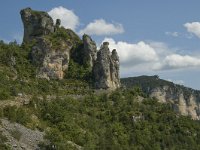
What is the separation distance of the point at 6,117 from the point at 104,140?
18.8 metres

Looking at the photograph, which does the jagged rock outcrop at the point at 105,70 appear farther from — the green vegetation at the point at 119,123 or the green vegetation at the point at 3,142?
the green vegetation at the point at 3,142

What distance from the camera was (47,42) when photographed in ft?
435

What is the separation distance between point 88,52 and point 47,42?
11043 millimetres

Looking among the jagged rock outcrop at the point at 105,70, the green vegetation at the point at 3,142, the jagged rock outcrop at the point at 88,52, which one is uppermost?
the jagged rock outcrop at the point at 88,52

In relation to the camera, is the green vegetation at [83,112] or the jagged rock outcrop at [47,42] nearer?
the green vegetation at [83,112]

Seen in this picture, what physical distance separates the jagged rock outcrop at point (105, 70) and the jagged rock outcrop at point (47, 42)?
315 inches

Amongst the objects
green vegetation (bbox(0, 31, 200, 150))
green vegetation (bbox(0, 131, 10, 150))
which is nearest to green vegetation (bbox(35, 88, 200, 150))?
green vegetation (bbox(0, 31, 200, 150))

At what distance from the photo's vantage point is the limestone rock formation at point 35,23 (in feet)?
464

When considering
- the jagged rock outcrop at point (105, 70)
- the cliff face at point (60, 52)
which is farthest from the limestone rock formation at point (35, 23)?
the jagged rock outcrop at point (105, 70)

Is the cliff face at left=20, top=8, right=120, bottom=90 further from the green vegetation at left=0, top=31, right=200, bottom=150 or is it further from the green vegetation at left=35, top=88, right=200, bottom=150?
the green vegetation at left=35, top=88, right=200, bottom=150

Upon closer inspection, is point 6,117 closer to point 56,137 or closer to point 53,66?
point 56,137

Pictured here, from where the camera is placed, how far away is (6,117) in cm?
8856

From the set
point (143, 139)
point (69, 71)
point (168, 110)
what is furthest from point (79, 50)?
point (143, 139)

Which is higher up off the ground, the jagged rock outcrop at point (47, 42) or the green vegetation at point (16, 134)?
the jagged rock outcrop at point (47, 42)
